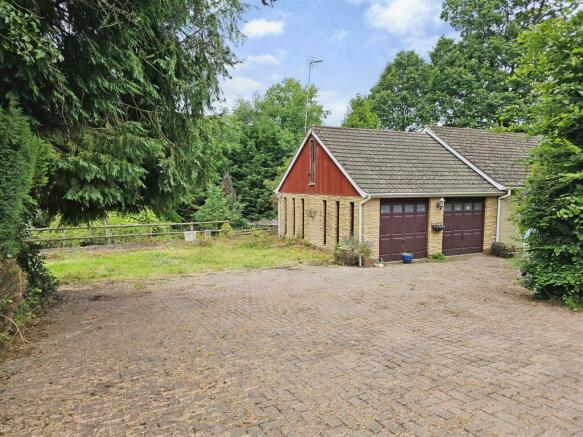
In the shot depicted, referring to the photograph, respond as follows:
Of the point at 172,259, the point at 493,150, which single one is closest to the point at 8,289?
the point at 172,259

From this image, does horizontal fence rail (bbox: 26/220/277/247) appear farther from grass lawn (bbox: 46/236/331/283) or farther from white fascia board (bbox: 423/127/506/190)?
white fascia board (bbox: 423/127/506/190)

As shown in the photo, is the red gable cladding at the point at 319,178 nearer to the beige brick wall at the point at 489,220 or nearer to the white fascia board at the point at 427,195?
the white fascia board at the point at 427,195

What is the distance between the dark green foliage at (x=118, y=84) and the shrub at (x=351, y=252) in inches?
342

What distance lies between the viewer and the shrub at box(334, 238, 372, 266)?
14570mm

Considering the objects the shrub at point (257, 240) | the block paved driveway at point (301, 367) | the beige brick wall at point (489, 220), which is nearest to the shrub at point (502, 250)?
the beige brick wall at point (489, 220)

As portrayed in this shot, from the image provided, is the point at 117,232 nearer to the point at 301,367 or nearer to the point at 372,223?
the point at 372,223

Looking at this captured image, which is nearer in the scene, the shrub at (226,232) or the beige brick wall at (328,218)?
the beige brick wall at (328,218)

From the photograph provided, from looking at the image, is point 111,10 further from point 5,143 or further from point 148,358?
point 148,358

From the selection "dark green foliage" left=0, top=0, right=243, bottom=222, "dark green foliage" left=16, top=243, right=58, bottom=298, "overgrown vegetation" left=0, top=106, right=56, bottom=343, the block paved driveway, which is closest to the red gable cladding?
the block paved driveway

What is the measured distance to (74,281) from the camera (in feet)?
39.8

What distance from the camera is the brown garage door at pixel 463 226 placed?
16484 mm

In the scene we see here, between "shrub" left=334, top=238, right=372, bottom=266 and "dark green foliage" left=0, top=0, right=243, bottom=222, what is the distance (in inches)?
Answer: 342

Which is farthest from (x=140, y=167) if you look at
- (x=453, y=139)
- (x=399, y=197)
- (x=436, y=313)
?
(x=453, y=139)

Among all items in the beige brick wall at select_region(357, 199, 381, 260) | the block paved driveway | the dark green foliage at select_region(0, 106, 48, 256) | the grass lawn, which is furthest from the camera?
the beige brick wall at select_region(357, 199, 381, 260)
